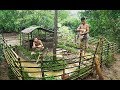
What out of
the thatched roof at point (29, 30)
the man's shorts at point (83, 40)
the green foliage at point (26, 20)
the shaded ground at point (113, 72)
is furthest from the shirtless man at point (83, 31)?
the thatched roof at point (29, 30)

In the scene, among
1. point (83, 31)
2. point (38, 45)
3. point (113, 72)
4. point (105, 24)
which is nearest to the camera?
point (83, 31)

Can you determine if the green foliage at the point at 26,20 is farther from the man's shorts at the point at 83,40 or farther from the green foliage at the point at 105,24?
the man's shorts at the point at 83,40

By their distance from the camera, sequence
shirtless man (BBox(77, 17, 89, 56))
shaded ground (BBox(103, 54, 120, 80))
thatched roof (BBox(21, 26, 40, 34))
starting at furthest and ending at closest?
thatched roof (BBox(21, 26, 40, 34)) < shirtless man (BBox(77, 17, 89, 56)) < shaded ground (BBox(103, 54, 120, 80))

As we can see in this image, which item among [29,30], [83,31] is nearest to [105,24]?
[83,31]

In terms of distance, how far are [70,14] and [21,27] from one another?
1.70 meters

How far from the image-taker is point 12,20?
897 centimetres

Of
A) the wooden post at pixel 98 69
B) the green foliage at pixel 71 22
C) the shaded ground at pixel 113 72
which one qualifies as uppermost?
the green foliage at pixel 71 22

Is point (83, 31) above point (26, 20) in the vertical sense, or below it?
below

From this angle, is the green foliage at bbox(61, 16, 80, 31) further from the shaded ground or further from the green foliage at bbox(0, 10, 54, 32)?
the shaded ground

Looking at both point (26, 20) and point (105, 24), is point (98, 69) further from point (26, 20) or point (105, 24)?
point (26, 20)

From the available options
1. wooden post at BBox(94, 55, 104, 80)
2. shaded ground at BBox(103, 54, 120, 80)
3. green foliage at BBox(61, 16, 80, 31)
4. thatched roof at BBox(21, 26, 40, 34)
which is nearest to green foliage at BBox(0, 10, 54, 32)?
thatched roof at BBox(21, 26, 40, 34)
